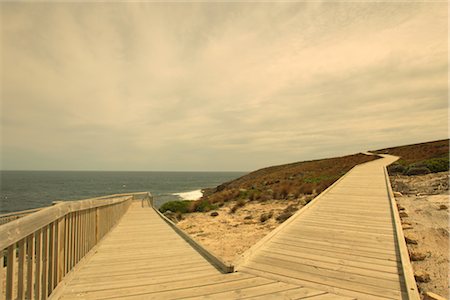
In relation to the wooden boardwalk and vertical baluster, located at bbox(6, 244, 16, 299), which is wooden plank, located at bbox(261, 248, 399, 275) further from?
vertical baluster, located at bbox(6, 244, 16, 299)

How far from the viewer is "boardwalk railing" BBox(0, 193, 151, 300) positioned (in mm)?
2391

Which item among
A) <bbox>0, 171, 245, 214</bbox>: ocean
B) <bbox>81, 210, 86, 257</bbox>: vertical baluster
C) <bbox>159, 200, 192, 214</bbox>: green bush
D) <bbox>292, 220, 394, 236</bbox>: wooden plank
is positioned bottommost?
<bbox>0, 171, 245, 214</bbox>: ocean

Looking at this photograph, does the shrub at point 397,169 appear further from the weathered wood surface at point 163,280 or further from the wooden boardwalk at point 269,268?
the weathered wood surface at point 163,280

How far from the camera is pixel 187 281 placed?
148 inches

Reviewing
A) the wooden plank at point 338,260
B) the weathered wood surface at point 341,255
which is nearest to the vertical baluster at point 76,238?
the weathered wood surface at point 341,255

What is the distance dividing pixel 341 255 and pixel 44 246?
4402 millimetres

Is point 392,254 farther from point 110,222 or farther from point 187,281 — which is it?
point 110,222

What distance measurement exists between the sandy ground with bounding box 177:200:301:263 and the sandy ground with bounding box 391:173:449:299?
3.84m

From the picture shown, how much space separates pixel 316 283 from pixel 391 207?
5984 millimetres

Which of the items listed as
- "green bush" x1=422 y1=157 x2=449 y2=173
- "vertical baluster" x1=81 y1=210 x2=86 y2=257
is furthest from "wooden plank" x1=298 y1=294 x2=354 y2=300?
"green bush" x1=422 y1=157 x2=449 y2=173

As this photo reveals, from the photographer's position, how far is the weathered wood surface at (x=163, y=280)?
11.1ft

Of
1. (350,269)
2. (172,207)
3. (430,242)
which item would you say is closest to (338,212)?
(430,242)

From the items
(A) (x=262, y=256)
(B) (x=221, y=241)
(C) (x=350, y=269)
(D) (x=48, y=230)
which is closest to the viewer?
(D) (x=48, y=230)

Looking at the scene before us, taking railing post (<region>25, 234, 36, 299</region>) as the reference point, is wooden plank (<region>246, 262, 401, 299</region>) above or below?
below
